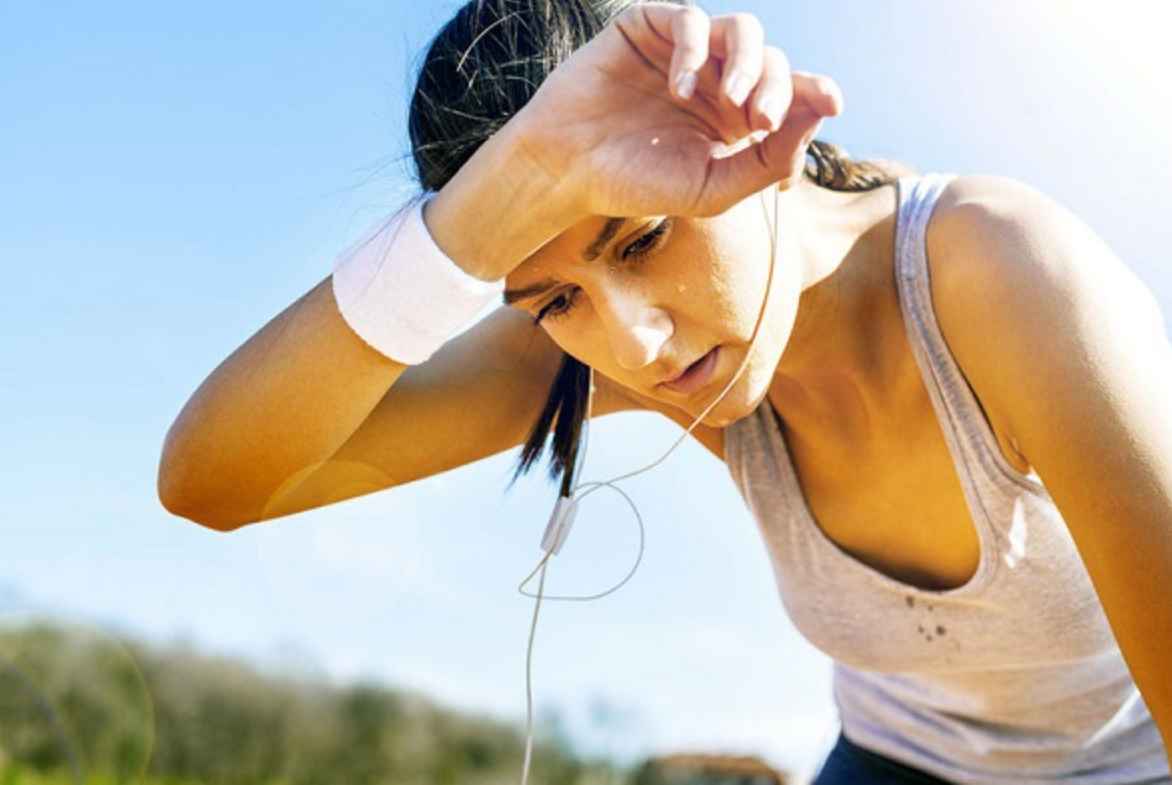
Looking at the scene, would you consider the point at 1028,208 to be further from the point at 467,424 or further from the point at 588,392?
the point at 467,424

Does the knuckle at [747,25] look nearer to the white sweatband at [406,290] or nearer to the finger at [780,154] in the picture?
the finger at [780,154]

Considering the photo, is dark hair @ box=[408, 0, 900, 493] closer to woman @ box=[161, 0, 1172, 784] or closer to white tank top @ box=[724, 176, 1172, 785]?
woman @ box=[161, 0, 1172, 784]

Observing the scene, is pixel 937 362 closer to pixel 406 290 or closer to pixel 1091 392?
pixel 1091 392

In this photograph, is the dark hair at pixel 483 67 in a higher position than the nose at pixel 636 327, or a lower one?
higher

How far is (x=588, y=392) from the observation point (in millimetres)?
1931

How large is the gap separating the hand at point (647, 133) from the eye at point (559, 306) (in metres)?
0.15

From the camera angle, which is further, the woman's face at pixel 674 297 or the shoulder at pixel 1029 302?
the woman's face at pixel 674 297

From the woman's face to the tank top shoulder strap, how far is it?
159 millimetres

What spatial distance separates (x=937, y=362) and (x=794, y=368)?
1.11ft

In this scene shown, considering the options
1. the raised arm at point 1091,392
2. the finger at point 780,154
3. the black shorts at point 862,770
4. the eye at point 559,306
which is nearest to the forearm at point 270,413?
the eye at point 559,306

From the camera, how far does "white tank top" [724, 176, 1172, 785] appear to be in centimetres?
148

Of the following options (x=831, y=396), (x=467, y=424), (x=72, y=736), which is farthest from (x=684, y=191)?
(x=72, y=736)

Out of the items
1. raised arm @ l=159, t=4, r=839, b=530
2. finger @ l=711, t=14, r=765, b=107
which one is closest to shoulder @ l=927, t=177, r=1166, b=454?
raised arm @ l=159, t=4, r=839, b=530

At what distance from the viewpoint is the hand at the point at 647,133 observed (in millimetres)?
1168
